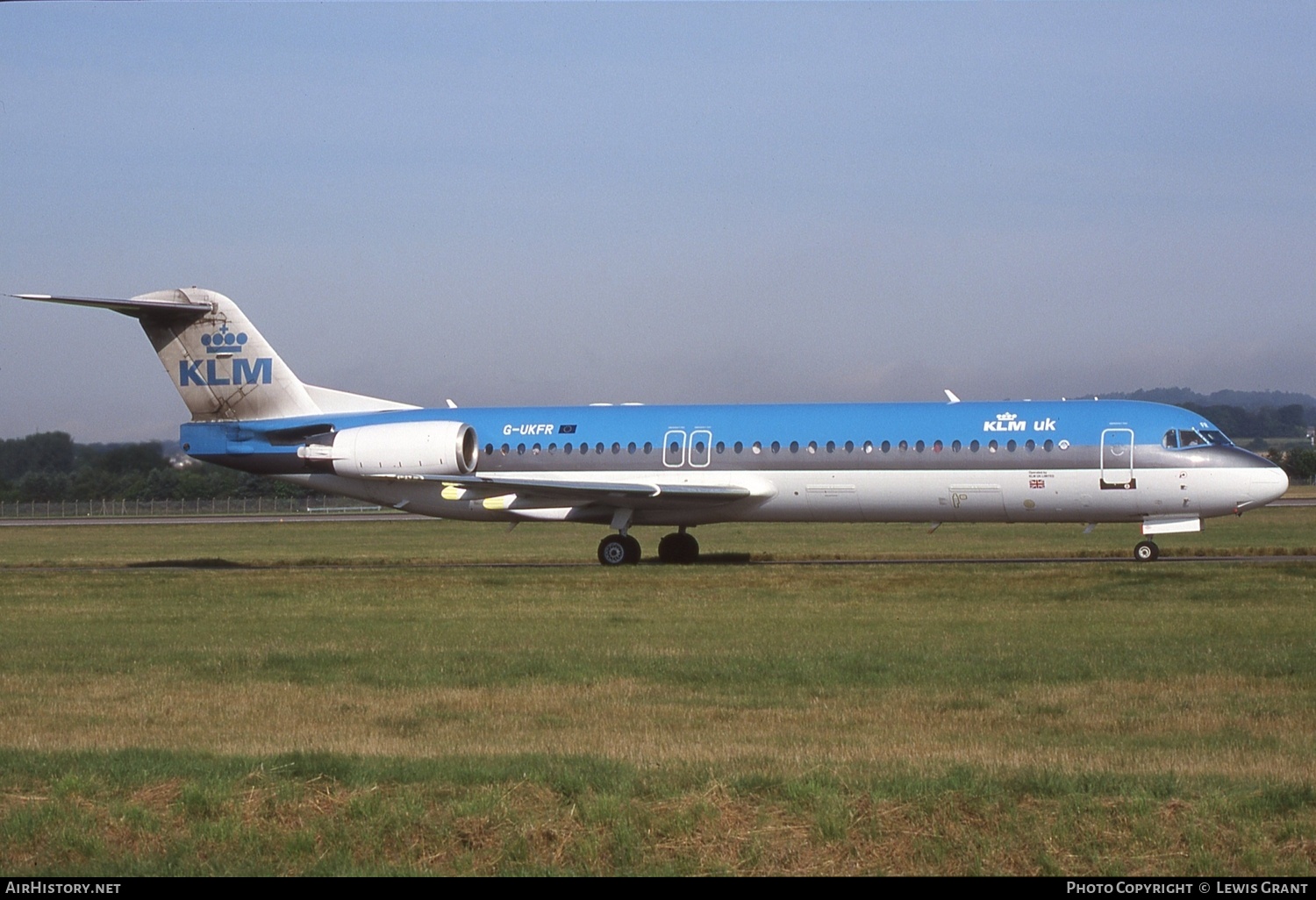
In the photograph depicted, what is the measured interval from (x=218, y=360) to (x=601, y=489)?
33.1 feet

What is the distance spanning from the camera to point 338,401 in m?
35.7

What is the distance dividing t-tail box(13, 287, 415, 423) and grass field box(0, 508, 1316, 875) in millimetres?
8652

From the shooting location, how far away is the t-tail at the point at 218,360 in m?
34.5

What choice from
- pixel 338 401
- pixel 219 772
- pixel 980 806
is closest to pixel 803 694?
pixel 980 806

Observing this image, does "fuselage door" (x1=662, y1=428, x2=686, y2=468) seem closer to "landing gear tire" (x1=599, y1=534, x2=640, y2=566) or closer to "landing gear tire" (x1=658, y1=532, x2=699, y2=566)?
"landing gear tire" (x1=599, y1=534, x2=640, y2=566)

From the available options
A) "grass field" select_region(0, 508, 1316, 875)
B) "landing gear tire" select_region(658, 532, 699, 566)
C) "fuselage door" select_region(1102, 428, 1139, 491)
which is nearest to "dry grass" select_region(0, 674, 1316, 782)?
"grass field" select_region(0, 508, 1316, 875)

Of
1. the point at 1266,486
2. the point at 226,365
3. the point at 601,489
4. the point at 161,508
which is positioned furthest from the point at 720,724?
the point at 161,508

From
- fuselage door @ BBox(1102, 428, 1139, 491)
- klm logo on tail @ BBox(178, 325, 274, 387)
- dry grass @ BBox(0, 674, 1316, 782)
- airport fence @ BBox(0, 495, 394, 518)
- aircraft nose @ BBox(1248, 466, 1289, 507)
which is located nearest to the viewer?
dry grass @ BBox(0, 674, 1316, 782)

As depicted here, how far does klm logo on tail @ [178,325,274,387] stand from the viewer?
3447 cm

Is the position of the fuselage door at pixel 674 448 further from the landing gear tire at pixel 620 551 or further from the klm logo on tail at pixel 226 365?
the klm logo on tail at pixel 226 365

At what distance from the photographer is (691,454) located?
3238cm

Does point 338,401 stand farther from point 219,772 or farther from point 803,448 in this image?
point 219,772

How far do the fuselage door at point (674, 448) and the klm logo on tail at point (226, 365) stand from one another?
970cm

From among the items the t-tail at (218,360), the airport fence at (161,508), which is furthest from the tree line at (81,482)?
the t-tail at (218,360)
